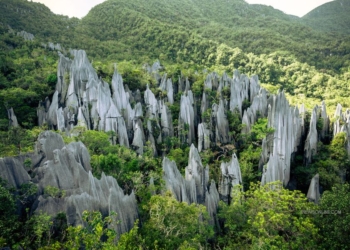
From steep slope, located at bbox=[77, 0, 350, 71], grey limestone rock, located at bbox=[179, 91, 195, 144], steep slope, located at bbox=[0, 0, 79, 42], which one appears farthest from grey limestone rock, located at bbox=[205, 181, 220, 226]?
steep slope, located at bbox=[0, 0, 79, 42]

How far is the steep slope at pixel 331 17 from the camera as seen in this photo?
89.4 m

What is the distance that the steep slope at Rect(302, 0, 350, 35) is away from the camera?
89.4 m

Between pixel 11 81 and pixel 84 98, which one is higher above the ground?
pixel 11 81

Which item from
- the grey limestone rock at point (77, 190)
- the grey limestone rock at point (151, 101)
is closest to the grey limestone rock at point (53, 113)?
the grey limestone rock at point (151, 101)

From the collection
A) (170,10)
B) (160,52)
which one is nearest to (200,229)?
(160,52)

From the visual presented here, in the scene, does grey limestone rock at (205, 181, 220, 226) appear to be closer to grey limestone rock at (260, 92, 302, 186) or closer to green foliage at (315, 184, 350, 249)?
green foliage at (315, 184, 350, 249)

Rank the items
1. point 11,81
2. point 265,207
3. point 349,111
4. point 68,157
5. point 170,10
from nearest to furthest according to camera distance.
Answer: point 265,207 < point 68,157 < point 349,111 < point 11,81 < point 170,10

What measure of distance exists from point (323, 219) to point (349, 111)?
77.4 ft

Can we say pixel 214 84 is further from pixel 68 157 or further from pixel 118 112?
pixel 68 157

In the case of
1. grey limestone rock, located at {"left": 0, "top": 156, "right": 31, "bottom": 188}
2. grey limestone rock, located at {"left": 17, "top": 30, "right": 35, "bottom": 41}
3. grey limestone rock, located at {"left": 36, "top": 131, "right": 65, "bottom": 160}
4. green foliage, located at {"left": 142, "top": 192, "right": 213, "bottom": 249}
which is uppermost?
grey limestone rock, located at {"left": 17, "top": 30, "right": 35, "bottom": 41}

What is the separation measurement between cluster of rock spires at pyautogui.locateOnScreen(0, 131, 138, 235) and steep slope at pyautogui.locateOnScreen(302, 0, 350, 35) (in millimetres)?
98712

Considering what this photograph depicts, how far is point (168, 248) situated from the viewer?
11.7 meters

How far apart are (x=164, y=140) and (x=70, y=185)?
15.3 meters

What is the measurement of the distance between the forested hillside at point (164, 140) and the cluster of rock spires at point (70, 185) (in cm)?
6
